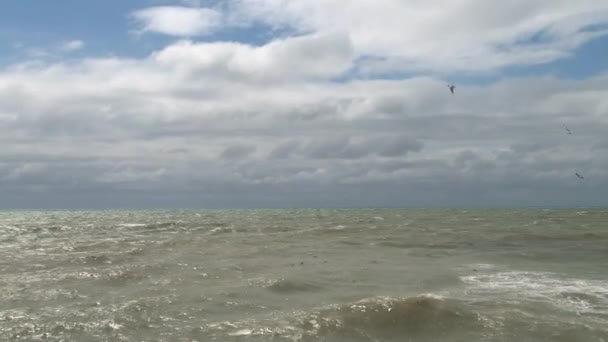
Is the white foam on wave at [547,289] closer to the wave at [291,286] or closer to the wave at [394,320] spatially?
the wave at [394,320]

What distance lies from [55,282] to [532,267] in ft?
46.9

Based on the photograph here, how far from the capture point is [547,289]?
40.9 feet

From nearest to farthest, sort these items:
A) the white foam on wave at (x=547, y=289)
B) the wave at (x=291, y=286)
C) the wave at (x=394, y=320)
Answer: the wave at (x=394, y=320) → the white foam on wave at (x=547, y=289) → the wave at (x=291, y=286)

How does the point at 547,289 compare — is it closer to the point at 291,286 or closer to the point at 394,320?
the point at 394,320

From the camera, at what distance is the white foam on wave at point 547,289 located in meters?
10.8

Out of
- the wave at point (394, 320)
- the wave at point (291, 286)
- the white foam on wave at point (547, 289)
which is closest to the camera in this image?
the wave at point (394, 320)

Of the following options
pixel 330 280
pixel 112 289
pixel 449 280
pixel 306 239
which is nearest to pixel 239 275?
pixel 330 280

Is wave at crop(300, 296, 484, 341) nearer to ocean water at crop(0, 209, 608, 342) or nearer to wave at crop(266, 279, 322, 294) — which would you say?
ocean water at crop(0, 209, 608, 342)

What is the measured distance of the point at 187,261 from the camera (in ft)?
59.8

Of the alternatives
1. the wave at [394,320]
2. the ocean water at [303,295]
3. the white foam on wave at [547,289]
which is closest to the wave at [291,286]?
the ocean water at [303,295]

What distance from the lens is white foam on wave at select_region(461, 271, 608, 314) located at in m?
10.8

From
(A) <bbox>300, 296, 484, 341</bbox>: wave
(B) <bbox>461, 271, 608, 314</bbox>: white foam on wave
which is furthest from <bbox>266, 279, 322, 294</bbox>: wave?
(B) <bbox>461, 271, 608, 314</bbox>: white foam on wave

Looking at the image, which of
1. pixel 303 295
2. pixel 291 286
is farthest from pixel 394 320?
pixel 291 286

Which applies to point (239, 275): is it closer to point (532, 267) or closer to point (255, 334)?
point (255, 334)
